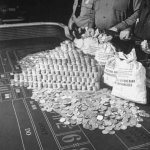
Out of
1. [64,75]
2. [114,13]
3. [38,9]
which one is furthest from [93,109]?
[38,9]

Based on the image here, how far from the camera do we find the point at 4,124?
203 cm

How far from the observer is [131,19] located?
13.2ft

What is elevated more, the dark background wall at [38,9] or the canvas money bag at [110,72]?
the dark background wall at [38,9]

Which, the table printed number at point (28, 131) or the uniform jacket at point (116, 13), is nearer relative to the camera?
the table printed number at point (28, 131)

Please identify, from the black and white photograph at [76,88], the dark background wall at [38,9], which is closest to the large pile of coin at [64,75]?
the black and white photograph at [76,88]

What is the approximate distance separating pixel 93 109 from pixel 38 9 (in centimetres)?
518

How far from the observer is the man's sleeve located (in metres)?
3.95

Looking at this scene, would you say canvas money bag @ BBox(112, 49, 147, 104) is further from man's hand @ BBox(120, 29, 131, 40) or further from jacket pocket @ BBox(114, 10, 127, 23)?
jacket pocket @ BBox(114, 10, 127, 23)

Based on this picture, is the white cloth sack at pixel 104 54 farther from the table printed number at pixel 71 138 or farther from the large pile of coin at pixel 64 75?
the table printed number at pixel 71 138

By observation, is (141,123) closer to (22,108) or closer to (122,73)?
(122,73)

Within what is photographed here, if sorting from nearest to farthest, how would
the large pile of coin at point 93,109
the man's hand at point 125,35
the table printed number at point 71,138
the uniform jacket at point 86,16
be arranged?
the table printed number at point 71,138, the large pile of coin at point 93,109, the man's hand at point 125,35, the uniform jacket at point 86,16

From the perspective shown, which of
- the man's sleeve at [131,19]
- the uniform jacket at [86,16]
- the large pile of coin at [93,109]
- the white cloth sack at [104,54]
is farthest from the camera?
the uniform jacket at [86,16]

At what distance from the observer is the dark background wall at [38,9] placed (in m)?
6.10

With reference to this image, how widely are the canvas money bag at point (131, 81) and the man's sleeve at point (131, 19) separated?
1.60 metres
